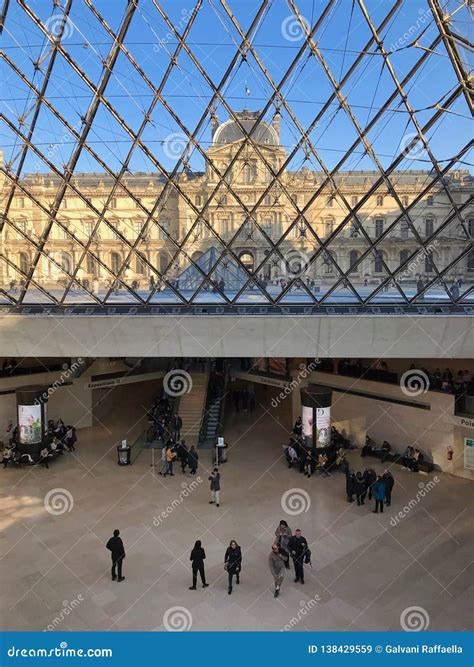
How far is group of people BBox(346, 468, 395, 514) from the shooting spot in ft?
35.0

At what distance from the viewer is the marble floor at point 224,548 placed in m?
7.24

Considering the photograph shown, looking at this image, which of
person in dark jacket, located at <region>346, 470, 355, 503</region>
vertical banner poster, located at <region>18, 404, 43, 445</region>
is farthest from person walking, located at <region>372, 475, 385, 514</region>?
vertical banner poster, located at <region>18, 404, 43, 445</region>

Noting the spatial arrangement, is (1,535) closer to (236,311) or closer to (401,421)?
(236,311)

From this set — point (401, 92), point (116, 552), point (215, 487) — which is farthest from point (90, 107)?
point (116, 552)

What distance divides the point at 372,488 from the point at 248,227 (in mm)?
23630

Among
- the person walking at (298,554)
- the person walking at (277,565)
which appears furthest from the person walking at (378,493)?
the person walking at (277,565)

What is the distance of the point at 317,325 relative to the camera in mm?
13336

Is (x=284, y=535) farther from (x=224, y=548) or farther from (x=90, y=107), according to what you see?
(x=90, y=107)

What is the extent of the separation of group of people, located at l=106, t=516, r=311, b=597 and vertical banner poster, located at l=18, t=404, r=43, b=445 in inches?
261

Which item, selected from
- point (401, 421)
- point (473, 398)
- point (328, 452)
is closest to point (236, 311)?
point (328, 452)

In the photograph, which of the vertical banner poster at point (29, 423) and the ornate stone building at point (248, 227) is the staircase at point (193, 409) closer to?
the ornate stone building at point (248, 227)

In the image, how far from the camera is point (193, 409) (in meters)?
17.5

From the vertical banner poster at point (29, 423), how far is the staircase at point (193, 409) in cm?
462

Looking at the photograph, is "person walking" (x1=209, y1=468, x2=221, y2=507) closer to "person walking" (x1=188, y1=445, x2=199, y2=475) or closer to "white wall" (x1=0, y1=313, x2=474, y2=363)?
"person walking" (x1=188, y1=445, x2=199, y2=475)
